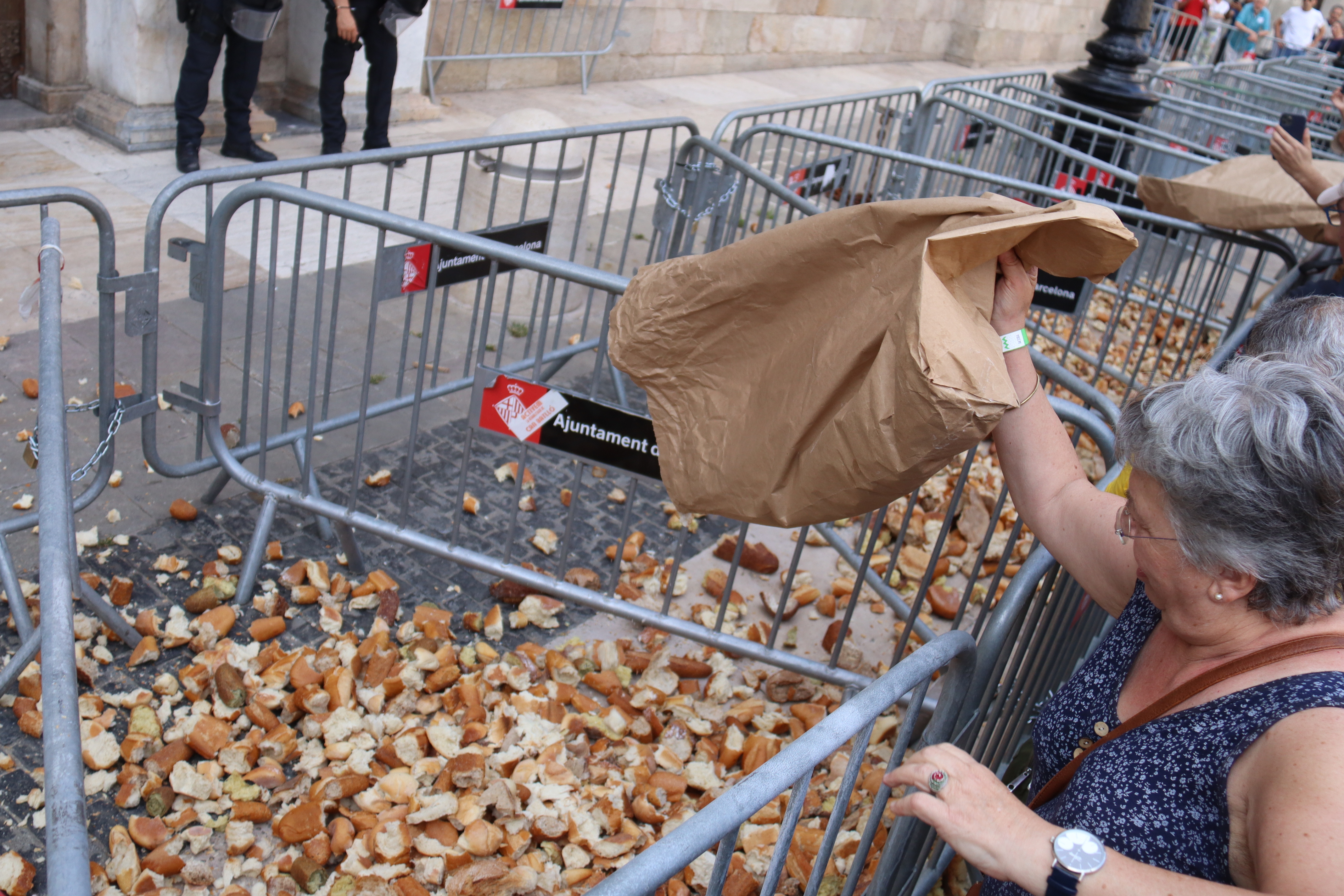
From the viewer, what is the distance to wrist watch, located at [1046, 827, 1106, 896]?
4.70ft

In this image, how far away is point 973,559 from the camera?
15.2ft

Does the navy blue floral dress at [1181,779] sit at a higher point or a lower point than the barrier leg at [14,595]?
higher

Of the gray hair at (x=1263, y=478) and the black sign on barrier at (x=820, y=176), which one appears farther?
the black sign on barrier at (x=820, y=176)

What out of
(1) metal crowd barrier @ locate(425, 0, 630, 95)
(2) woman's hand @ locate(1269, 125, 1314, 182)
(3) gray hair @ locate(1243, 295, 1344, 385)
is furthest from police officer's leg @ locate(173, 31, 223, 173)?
(3) gray hair @ locate(1243, 295, 1344, 385)

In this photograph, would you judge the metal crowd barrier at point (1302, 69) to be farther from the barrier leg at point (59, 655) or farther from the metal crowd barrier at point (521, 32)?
the barrier leg at point (59, 655)

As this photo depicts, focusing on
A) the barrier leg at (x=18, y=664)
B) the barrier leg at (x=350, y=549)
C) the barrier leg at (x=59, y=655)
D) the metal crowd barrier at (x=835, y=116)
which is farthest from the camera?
the metal crowd barrier at (x=835, y=116)

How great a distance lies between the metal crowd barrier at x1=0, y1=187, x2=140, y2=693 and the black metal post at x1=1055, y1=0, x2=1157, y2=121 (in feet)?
27.8

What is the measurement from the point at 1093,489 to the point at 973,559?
2.64 metres

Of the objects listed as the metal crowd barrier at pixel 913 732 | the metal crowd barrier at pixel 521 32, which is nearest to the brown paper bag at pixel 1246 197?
the metal crowd barrier at pixel 913 732

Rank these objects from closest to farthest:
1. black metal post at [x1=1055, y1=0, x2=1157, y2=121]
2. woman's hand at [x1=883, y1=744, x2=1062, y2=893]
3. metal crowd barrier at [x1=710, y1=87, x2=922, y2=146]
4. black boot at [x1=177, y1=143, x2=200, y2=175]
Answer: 1. woman's hand at [x1=883, y1=744, x2=1062, y2=893]
2. metal crowd barrier at [x1=710, y1=87, x2=922, y2=146]
3. black boot at [x1=177, y1=143, x2=200, y2=175]
4. black metal post at [x1=1055, y1=0, x2=1157, y2=121]

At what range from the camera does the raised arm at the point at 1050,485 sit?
6.34ft

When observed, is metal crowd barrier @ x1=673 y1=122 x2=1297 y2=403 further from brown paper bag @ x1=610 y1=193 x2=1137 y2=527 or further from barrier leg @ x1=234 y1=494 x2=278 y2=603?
brown paper bag @ x1=610 y1=193 x2=1137 y2=527

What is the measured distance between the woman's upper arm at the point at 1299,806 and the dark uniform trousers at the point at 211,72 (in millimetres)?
7287

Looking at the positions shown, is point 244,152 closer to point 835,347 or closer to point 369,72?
point 369,72
